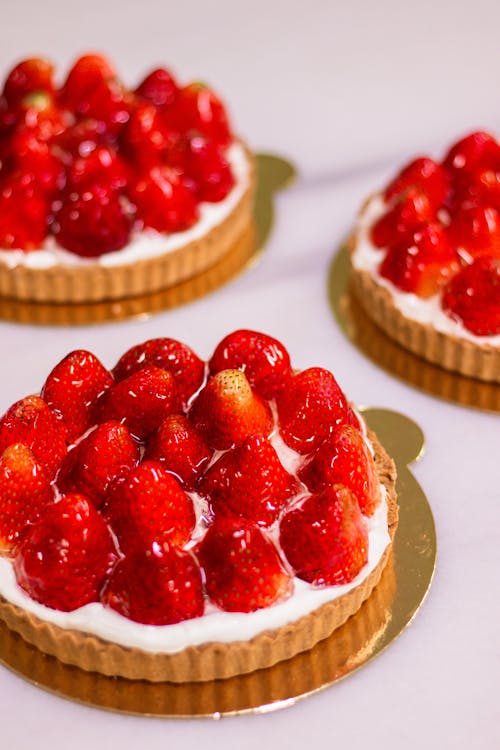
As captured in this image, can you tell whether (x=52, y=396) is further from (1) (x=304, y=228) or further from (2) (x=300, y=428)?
(1) (x=304, y=228)

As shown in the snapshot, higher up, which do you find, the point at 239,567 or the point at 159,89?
the point at 159,89

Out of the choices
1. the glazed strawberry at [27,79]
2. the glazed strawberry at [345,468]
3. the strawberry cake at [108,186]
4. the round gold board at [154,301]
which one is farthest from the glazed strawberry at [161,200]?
the glazed strawberry at [345,468]

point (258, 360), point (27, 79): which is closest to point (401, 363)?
point (258, 360)

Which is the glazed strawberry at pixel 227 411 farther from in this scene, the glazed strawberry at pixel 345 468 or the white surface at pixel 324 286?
the white surface at pixel 324 286

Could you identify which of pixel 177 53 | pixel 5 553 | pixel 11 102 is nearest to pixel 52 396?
pixel 5 553

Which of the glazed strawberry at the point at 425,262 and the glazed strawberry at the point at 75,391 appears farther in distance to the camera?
the glazed strawberry at the point at 425,262

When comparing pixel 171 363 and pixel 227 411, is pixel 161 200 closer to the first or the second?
pixel 171 363
